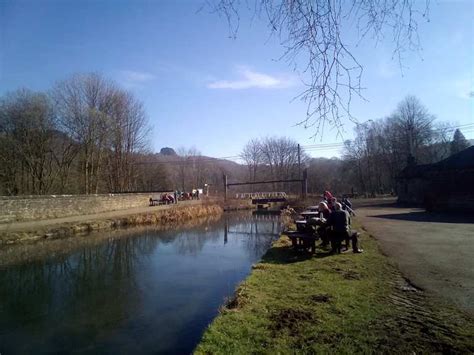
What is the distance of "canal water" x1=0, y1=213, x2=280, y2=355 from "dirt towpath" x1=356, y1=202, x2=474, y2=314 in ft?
12.6

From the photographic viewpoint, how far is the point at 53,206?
20.0 metres

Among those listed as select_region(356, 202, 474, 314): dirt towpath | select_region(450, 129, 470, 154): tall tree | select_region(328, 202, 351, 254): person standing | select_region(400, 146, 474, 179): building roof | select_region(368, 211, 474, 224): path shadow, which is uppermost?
select_region(450, 129, 470, 154): tall tree

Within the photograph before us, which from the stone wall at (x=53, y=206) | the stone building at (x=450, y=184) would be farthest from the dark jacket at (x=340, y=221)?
the stone building at (x=450, y=184)

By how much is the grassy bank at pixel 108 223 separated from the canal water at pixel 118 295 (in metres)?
1.88

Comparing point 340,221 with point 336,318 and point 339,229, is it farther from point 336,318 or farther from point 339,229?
point 336,318

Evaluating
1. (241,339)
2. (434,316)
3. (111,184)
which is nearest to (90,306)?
(241,339)

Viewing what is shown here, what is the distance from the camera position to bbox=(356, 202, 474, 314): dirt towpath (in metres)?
5.86

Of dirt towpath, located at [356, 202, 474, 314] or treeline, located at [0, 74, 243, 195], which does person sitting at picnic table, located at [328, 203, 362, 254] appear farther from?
treeline, located at [0, 74, 243, 195]

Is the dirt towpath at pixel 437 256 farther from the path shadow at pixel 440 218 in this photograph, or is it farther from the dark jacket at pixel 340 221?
the path shadow at pixel 440 218

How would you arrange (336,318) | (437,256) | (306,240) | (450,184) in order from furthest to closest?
1. (450,184)
2. (306,240)
3. (437,256)
4. (336,318)

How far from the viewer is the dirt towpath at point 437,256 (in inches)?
231

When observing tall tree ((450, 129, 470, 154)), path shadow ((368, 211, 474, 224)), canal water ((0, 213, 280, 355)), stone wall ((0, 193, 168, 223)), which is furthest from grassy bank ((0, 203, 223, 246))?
tall tree ((450, 129, 470, 154))

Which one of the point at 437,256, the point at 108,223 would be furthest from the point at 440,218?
the point at 108,223

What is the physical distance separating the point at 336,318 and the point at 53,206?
1895 cm
